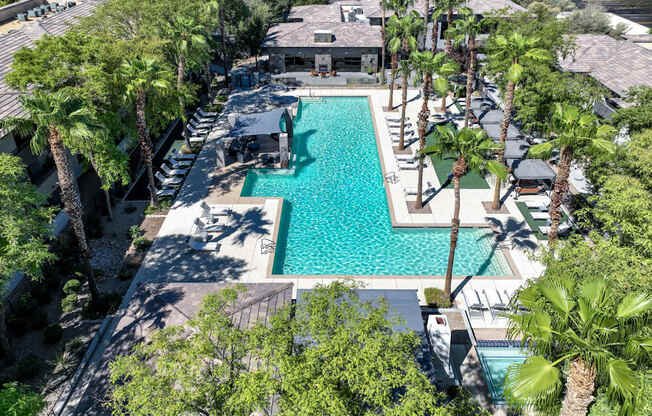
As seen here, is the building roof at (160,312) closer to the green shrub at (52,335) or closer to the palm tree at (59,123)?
the green shrub at (52,335)

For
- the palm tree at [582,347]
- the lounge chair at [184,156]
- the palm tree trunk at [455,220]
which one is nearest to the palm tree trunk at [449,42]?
the palm tree trunk at [455,220]

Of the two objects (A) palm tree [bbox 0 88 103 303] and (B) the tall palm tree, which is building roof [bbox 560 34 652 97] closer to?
(B) the tall palm tree

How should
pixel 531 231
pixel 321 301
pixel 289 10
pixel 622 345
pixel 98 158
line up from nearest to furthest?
pixel 622 345 < pixel 321 301 < pixel 98 158 < pixel 531 231 < pixel 289 10

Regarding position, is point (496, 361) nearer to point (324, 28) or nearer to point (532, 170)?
point (532, 170)

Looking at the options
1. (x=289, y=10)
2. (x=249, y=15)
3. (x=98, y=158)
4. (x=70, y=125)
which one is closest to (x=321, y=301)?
(x=70, y=125)

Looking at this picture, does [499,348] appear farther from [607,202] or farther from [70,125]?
[70,125]

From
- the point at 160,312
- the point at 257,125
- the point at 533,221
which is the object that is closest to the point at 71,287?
the point at 160,312

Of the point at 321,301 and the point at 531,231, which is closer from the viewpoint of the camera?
the point at 321,301
